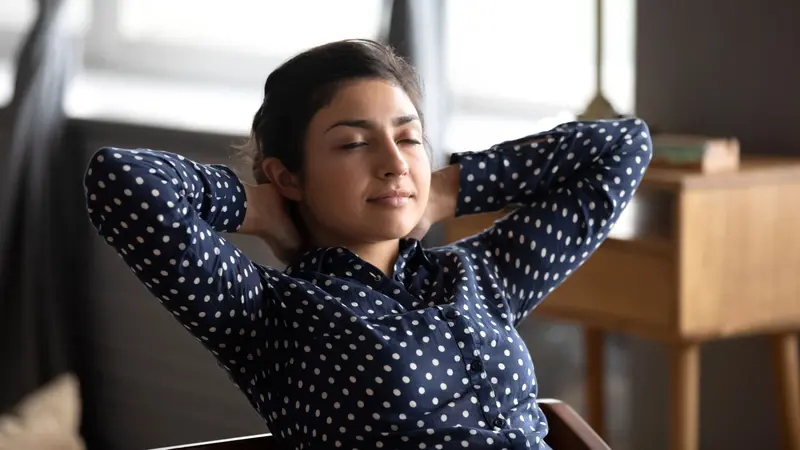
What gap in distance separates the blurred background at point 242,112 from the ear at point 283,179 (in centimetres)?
123

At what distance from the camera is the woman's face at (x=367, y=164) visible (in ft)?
4.37

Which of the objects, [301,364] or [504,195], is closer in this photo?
[301,364]

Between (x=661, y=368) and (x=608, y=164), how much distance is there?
4.18 feet

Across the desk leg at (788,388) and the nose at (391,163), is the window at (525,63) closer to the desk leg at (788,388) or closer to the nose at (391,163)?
the desk leg at (788,388)

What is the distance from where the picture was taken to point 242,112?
10.3 ft

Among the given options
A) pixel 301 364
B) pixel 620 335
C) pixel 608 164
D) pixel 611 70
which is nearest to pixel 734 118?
pixel 611 70

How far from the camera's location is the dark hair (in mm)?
1368

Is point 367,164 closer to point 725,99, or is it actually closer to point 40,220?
point 725,99

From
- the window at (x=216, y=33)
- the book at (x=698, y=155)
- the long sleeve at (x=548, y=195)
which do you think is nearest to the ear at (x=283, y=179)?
the long sleeve at (x=548, y=195)

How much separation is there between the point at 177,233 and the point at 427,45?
1522 millimetres

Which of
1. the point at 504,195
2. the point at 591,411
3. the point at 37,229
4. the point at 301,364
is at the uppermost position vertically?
the point at 504,195

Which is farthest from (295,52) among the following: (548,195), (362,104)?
(362,104)

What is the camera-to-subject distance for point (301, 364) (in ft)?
4.27

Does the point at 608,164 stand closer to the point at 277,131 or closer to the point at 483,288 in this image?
the point at 483,288
